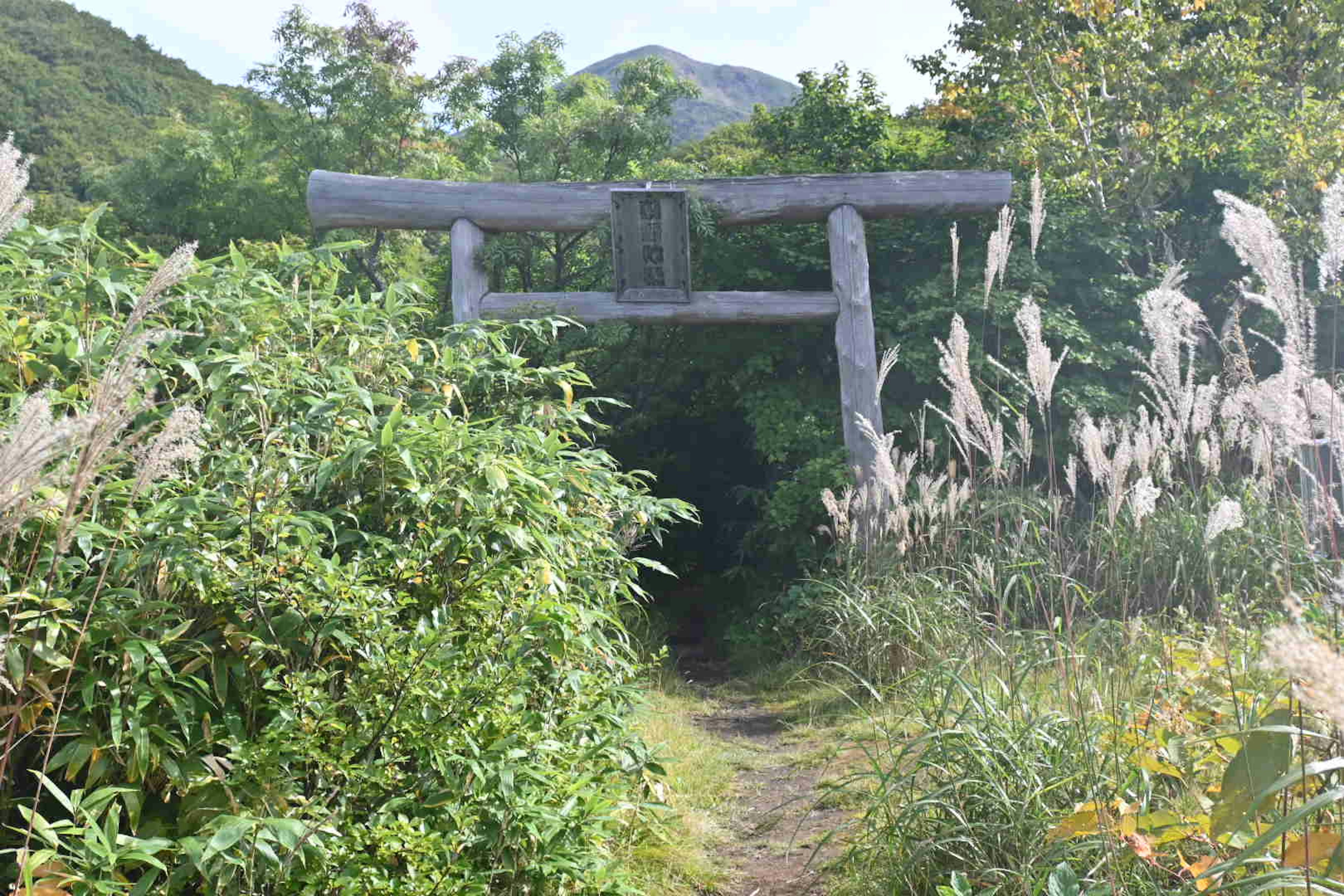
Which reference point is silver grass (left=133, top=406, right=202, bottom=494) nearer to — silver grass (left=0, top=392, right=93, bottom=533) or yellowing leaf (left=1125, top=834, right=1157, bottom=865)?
silver grass (left=0, top=392, right=93, bottom=533)

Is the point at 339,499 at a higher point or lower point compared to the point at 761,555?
higher

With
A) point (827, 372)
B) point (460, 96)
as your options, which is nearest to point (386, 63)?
point (460, 96)

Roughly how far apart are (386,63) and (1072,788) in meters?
15.6

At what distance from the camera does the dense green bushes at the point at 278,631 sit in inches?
79.4

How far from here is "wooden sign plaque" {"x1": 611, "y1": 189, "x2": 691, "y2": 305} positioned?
695 cm

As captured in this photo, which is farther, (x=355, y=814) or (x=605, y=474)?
(x=605, y=474)

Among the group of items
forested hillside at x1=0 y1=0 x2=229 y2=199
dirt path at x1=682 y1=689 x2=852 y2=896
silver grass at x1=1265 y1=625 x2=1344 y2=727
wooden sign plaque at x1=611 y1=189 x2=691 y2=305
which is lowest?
dirt path at x1=682 y1=689 x2=852 y2=896

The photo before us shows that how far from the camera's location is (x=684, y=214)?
6.93m

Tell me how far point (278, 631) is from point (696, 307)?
202 inches

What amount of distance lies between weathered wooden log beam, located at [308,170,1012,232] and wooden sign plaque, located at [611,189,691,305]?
0.43 feet

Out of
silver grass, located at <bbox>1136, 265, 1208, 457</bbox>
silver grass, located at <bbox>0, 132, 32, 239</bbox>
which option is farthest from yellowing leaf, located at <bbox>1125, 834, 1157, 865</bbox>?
silver grass, located at <bbox>0, 132, 32, 239</bbox>

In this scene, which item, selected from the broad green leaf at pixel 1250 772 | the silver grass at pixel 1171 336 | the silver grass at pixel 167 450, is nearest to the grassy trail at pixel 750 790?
the broad green leaf at pixel 1250 772

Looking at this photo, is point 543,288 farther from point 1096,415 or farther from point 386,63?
point 386,63

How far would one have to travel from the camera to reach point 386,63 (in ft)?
51.6
